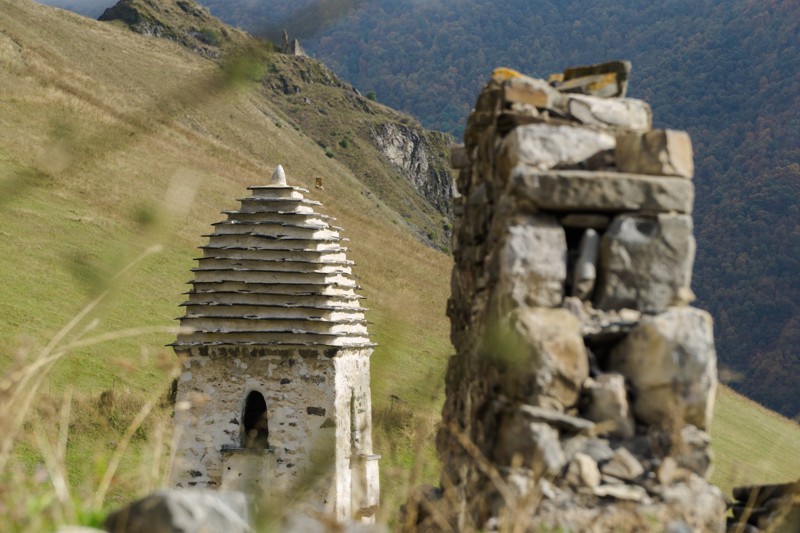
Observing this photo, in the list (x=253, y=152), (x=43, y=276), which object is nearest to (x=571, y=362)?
(x=43, y=276)

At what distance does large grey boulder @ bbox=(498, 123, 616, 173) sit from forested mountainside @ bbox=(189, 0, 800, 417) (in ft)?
145

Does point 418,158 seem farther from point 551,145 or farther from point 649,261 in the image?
point 649,261

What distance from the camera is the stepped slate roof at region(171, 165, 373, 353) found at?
17.0 metres

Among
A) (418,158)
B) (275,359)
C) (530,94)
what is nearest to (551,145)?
(530,94)

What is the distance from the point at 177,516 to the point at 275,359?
13733mm

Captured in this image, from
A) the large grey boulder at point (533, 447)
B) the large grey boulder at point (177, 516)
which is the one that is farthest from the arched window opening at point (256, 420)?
the large grey boulder at point (177, 516)

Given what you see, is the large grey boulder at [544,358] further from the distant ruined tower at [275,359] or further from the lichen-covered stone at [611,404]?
the distant ruined tower at [275,359]

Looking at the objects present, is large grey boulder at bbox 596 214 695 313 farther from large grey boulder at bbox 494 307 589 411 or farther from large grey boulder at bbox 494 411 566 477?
large grey boulder at bbox 494 411 566 477

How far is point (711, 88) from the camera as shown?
12088cm

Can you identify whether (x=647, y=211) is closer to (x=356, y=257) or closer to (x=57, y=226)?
(x=57, y=226)

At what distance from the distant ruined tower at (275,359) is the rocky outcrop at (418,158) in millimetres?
97809

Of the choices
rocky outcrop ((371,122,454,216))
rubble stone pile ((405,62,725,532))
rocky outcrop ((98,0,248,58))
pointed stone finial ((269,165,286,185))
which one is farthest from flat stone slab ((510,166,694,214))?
rocky outcrop ((371,122,454,216))

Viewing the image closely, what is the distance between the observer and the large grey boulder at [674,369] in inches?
155

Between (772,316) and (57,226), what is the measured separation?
46.9 m
